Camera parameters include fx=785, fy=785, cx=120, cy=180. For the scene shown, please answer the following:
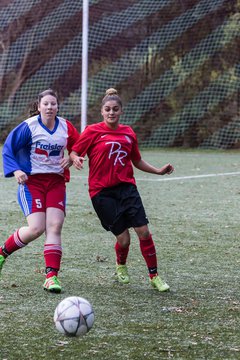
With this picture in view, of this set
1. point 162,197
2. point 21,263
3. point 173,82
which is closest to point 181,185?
point 162,197

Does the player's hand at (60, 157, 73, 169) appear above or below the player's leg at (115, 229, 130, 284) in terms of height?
above

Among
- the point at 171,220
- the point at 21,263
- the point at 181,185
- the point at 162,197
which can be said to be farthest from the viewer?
the point at 181,185

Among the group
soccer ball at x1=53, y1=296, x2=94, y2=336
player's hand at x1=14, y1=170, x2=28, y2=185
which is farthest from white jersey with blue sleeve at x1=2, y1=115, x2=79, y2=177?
soccer ball at x1=53, y1=296, x2=94, y2=336

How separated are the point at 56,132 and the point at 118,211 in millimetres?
724

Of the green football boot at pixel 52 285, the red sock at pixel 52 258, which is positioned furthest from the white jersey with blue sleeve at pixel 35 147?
the green football boot at pixel 52 285

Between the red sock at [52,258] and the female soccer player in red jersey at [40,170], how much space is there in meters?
0.04

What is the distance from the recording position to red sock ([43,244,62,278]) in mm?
5297

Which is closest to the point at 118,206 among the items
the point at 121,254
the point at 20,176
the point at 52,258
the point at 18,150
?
the point at 121,254

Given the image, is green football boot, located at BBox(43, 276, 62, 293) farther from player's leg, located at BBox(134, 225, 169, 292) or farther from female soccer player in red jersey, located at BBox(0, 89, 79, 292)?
player's leg, located at BBox(134, 225, 169, 292)

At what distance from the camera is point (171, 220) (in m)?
8.43

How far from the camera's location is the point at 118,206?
18.0ft

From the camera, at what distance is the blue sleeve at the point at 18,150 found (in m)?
5.45

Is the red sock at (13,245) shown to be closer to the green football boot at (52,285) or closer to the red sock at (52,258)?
the red sock at (52,258)

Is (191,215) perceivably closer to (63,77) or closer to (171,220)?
(171,220)
